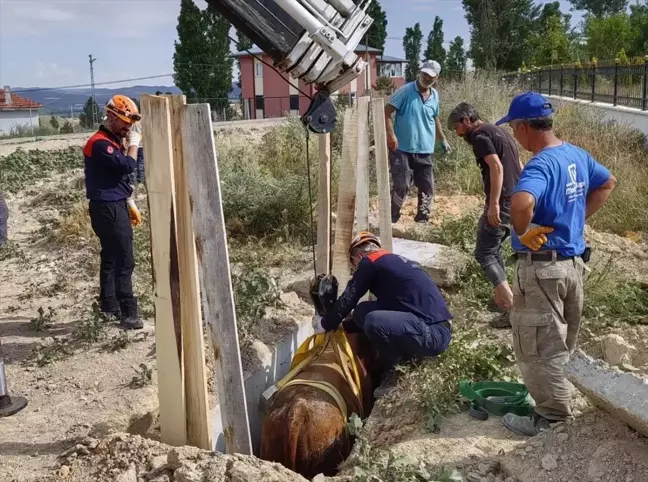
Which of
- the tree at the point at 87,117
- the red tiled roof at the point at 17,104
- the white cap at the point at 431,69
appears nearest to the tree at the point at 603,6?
the tree at the point at 87,117

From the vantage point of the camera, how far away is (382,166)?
16.9 ft

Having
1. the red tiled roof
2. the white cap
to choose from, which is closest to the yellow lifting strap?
the white cap

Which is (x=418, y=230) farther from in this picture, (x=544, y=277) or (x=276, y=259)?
(x=544, y=277)

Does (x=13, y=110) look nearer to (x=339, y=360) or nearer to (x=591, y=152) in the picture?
(x=591, y=152)

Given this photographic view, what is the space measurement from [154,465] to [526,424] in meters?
1.92

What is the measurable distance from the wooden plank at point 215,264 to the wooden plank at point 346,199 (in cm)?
187

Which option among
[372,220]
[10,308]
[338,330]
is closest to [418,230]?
[372,220]

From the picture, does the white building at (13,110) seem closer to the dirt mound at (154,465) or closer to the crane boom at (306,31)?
the crane boom at (306,31)

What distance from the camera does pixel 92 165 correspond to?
518 cm

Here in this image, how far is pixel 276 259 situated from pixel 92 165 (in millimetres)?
2572

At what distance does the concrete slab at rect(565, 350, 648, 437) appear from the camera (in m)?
2.83

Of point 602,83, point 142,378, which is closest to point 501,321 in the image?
point 142,378

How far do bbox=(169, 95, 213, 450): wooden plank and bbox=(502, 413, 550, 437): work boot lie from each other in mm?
1603

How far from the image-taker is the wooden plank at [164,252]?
3092 mm
